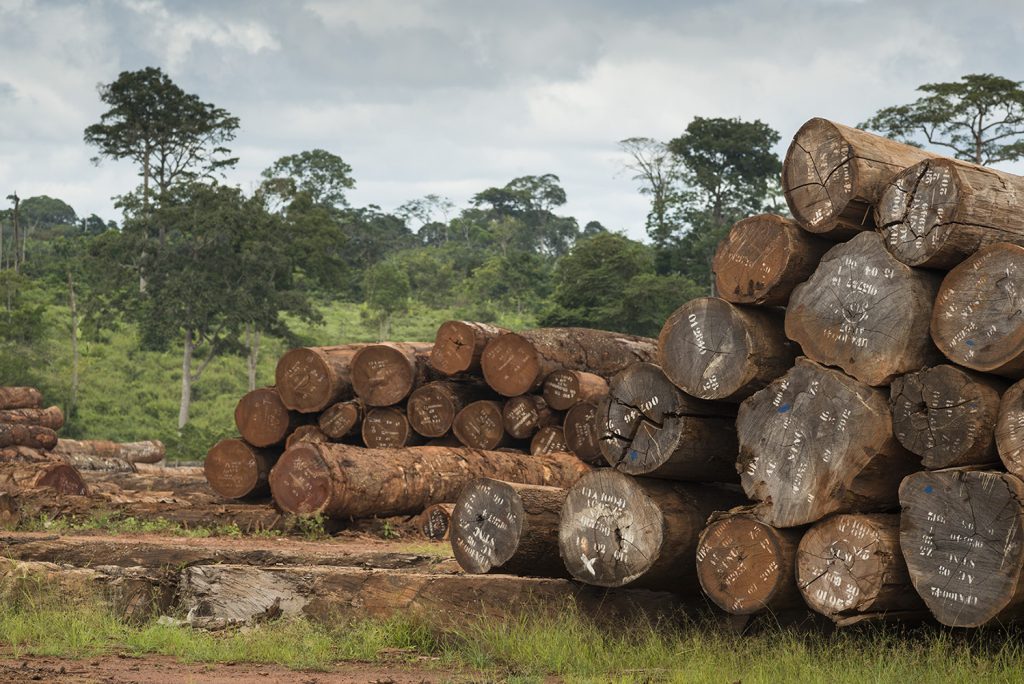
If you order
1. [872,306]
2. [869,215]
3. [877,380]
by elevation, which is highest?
[869,215]

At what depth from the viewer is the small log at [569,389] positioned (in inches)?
581

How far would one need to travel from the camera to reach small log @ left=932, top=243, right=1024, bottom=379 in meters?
6.45

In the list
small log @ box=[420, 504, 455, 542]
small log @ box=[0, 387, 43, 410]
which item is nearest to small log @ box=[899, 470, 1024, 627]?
small log @ box=[420, 504, 455, 542]

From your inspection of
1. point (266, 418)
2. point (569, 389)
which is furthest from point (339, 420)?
point (569, 389)

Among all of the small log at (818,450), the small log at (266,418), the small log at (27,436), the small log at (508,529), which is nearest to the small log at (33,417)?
the small log at (27,436)

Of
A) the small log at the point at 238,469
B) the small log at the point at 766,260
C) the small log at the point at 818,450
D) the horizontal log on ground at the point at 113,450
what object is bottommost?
the horizontal log on ground at the point at 113,450

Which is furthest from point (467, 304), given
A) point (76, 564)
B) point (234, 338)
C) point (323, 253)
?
point (76, 564)

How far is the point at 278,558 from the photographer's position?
33.6ft

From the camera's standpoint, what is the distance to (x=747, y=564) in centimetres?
710

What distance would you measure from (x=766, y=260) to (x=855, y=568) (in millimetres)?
1902

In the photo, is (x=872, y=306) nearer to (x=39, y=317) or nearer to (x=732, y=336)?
(x=732, y=336)

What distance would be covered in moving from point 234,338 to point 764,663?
33.1 m

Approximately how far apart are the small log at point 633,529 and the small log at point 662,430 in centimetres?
13

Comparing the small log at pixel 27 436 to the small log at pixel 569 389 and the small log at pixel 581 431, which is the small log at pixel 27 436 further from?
the small log at pixel 581 431
